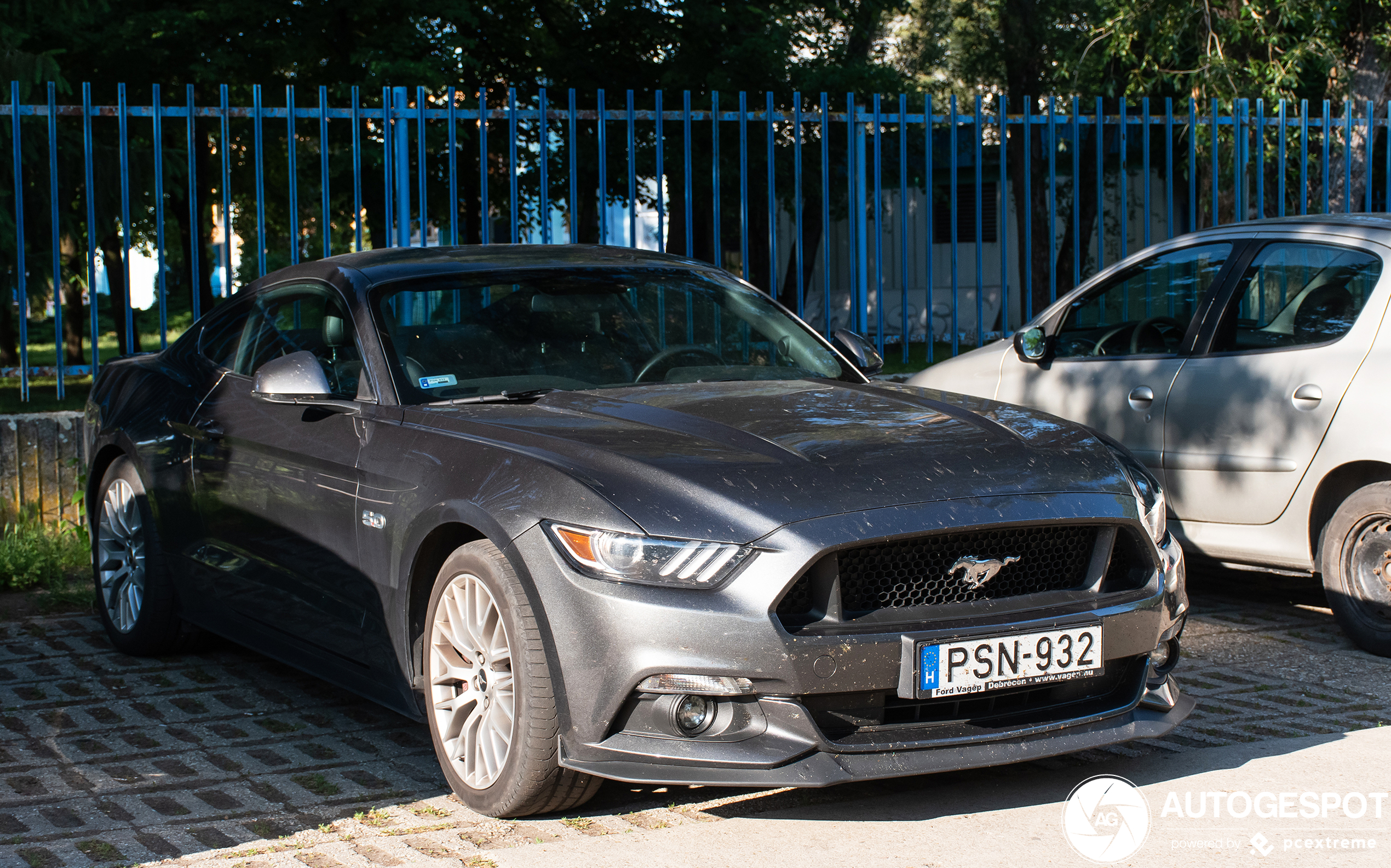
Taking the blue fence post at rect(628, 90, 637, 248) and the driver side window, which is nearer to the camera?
the driver side window

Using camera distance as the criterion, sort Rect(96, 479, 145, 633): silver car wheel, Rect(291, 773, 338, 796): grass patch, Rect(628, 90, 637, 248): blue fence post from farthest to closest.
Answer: Rect(628, 90, 637, 248): blue fence post → Rect(96, 479, 145, 633): silver car wheel → Rect(291, 773, 338, 796): grass patch

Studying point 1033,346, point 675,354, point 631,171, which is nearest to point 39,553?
point 631,171

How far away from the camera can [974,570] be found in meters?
3.68

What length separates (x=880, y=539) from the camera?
3506 mm

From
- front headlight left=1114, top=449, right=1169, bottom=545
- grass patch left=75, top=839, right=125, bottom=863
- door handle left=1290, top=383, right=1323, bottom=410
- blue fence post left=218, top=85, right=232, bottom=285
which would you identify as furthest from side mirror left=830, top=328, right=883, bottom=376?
blue fence post left=218, top=85, right=232, bottom=285

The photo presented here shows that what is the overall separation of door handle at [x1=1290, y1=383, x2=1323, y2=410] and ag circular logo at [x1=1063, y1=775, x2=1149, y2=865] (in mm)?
2253

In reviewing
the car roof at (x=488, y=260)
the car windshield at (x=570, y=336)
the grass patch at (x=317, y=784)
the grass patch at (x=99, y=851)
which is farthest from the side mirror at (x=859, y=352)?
Answer: the grass patch at (x=99, y=851)

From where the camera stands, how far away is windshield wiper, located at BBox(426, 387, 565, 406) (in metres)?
4.42

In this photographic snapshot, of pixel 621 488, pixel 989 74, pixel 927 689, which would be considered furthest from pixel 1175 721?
pixel 989 74

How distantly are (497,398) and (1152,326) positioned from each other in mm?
3321

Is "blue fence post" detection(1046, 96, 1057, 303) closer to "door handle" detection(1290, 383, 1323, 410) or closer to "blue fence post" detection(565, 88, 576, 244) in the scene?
"blue fence post" detection(565, 88, 576, 244)

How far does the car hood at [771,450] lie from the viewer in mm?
3551

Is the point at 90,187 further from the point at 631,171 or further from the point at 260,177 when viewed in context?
the point at 631,171

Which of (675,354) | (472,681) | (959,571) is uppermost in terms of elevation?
(675,354)
